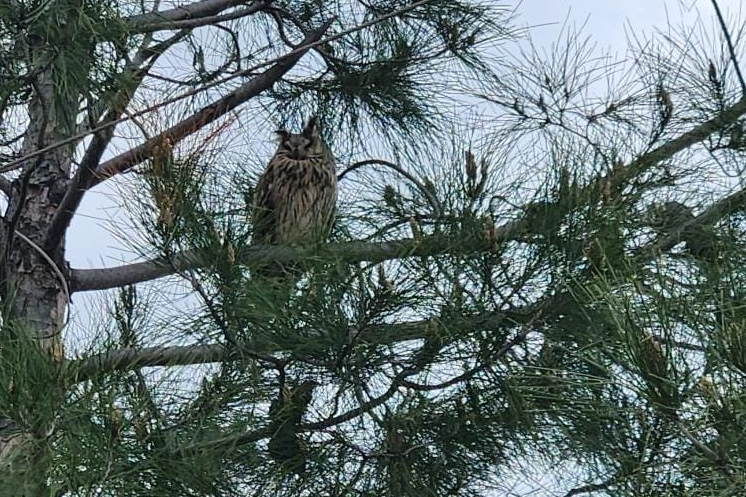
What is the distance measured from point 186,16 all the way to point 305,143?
0.49m

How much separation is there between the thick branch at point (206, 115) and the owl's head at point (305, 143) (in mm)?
237

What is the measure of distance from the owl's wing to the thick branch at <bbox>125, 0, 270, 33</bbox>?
330mm

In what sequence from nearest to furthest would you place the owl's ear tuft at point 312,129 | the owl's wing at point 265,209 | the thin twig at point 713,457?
the thin twig at point 713,457, the owl's wing at point 265,209, the owl's ear tuft at point 312,129

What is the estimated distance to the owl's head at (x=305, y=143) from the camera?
9.17 ft

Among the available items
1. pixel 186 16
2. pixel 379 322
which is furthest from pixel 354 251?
pixel 186 16

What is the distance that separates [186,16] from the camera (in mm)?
2412

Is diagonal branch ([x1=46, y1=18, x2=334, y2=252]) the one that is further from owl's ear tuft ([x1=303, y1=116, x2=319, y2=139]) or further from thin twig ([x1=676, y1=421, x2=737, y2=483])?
thin twig ([x1=676, y1=421, x2=737, y2=483])

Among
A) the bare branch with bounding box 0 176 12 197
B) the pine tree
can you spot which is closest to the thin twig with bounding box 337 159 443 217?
the pine tree

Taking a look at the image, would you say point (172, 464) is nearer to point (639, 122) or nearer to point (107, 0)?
A: point (107, 0)

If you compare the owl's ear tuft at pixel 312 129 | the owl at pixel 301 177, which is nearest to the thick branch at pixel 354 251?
the owl at pixel 301 177

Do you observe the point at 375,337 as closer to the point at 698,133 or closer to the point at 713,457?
the point at 713,457

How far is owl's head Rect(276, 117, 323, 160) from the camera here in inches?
110

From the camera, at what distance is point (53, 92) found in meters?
1.91

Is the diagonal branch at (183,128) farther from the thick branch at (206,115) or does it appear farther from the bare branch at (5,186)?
the bare branch at (5,186)
